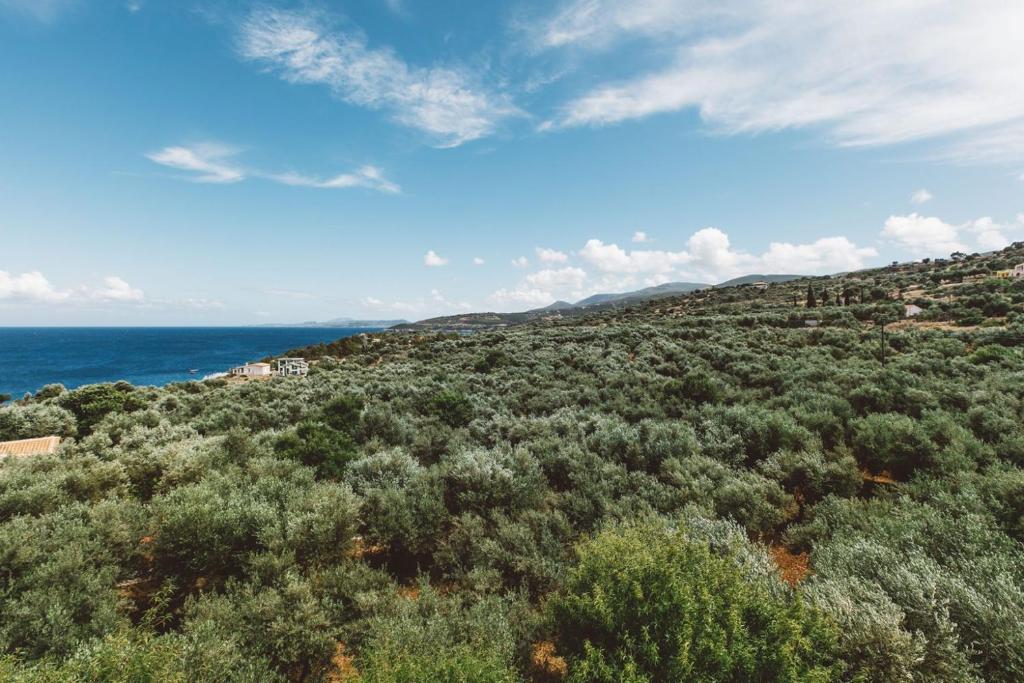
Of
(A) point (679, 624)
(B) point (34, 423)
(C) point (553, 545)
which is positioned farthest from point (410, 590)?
(B) point (34, 423)

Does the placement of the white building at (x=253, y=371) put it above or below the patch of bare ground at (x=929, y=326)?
below

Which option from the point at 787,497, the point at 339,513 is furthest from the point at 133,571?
the point at 787,497

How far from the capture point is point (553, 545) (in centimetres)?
699

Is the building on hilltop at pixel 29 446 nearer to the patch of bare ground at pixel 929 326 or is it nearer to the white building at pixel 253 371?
the white building at pixel 253 371

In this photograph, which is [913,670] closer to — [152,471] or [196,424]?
[152,471]

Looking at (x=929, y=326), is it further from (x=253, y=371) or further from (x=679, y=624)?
(x=253, y=371)

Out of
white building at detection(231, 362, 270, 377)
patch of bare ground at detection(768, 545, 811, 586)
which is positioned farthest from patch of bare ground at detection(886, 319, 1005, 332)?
white building at detection(231, 362, 270, 377)

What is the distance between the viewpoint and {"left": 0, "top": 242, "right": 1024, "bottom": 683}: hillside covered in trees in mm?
4340

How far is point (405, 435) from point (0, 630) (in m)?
9.41

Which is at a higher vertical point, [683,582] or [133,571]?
[683,582]

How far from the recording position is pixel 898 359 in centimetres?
1841

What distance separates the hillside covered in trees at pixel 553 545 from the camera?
4340mm

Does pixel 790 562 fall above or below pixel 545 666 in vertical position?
below

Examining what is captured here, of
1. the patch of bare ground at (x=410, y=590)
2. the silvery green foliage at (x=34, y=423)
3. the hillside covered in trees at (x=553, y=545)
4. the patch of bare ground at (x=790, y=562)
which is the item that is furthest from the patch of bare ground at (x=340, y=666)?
the silvery green foliage at (x=34, y=423)
